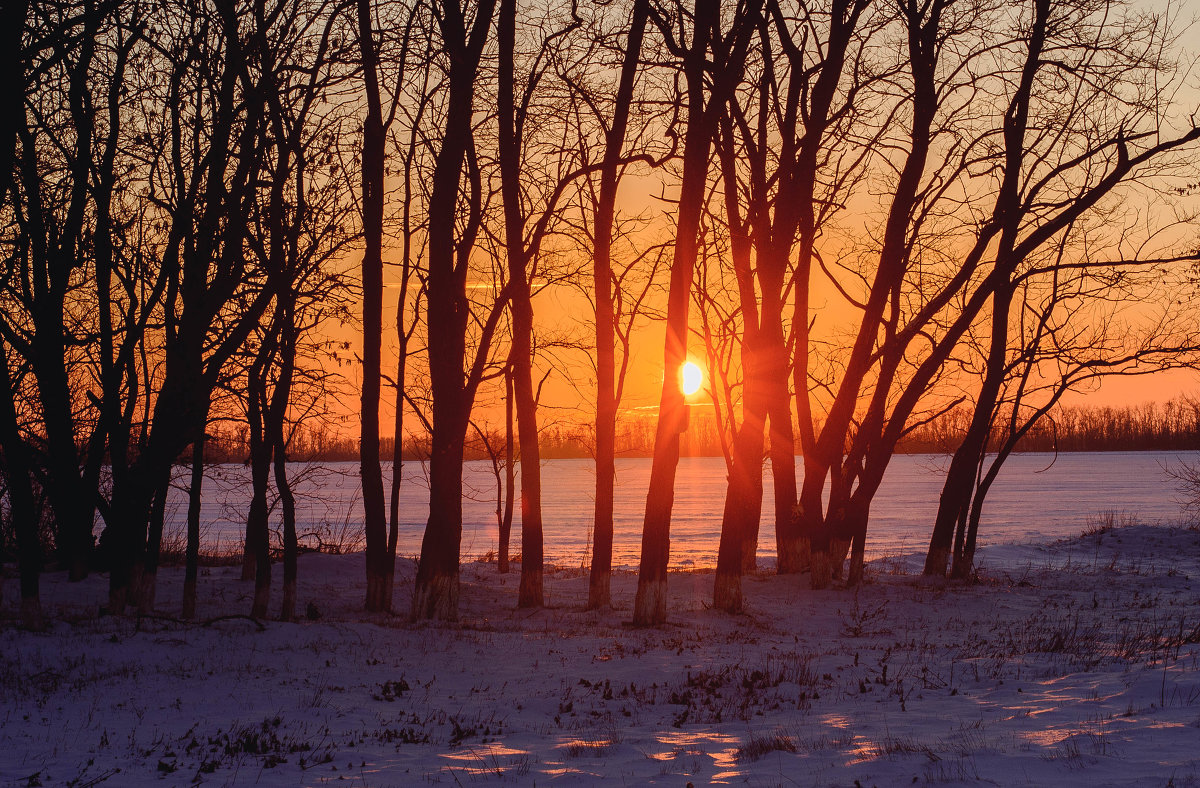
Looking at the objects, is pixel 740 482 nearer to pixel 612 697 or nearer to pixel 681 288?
pixel 681 288

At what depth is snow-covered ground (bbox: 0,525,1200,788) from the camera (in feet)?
22.7

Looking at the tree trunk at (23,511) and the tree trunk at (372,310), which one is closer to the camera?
the tree trunk at (23,511)

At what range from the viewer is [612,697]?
10.1 metres

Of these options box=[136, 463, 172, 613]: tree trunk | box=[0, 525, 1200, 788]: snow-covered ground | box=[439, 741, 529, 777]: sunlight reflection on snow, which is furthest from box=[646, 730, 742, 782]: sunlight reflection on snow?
box=[136, 463, 172, 613]: tree trunk

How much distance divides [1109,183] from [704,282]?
31.3 feet

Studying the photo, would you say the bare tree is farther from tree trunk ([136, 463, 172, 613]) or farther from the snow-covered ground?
tree trunk ([136, 463, 172, 613])

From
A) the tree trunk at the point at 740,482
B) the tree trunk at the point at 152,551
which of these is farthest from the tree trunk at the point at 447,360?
the tree trunk at the point at 740,482

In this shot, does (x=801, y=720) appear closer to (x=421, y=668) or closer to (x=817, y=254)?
(x=421, y=668)

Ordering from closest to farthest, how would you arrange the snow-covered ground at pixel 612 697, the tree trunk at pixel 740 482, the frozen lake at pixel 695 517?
the snow-covered ground at pixel 612 697
the tree trunk at pixel 740 482
the frozen lake at pixel 695 517

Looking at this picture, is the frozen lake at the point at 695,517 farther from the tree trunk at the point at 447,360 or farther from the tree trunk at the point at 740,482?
the tree trunk at the point at 740,482

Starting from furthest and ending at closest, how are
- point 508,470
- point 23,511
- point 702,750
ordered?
point 508,470 → point 23,511 → point 702,750

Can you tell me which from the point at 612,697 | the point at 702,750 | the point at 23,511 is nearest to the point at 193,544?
the point at 23,511

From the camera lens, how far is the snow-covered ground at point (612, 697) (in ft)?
22.7

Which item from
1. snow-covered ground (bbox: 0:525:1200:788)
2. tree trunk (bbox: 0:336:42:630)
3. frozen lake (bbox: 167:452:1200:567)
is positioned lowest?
frozen lake (bbox: 167:452:1200:567)
